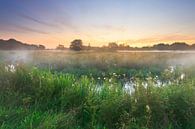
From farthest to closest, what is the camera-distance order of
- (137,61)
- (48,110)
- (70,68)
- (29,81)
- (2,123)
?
1. (137,61)
2. (70,68)
3. (29,81)
4. (48,110)
5. (2,123)

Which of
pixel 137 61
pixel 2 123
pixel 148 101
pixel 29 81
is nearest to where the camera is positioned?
pixel 2 123

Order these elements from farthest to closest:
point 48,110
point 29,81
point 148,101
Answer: point 29,81
point 48,110
point 148,101

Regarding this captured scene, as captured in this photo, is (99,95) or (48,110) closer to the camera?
(48,110)

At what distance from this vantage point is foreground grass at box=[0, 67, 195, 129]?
7.67 meters

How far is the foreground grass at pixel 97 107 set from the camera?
25.2 feet

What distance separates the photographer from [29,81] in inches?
400

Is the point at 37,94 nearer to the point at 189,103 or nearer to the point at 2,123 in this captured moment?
the point at 2,123

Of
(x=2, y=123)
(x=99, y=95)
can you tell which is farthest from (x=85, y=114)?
(x=2, y=123)

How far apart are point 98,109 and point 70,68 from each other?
14.3 meters

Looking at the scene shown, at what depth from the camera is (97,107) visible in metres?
8.26

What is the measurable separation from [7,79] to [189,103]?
4.24 m

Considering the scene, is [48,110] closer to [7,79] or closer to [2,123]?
[2,123]

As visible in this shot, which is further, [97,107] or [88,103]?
[88,103]

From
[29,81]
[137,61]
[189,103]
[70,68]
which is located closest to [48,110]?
[29,81]
